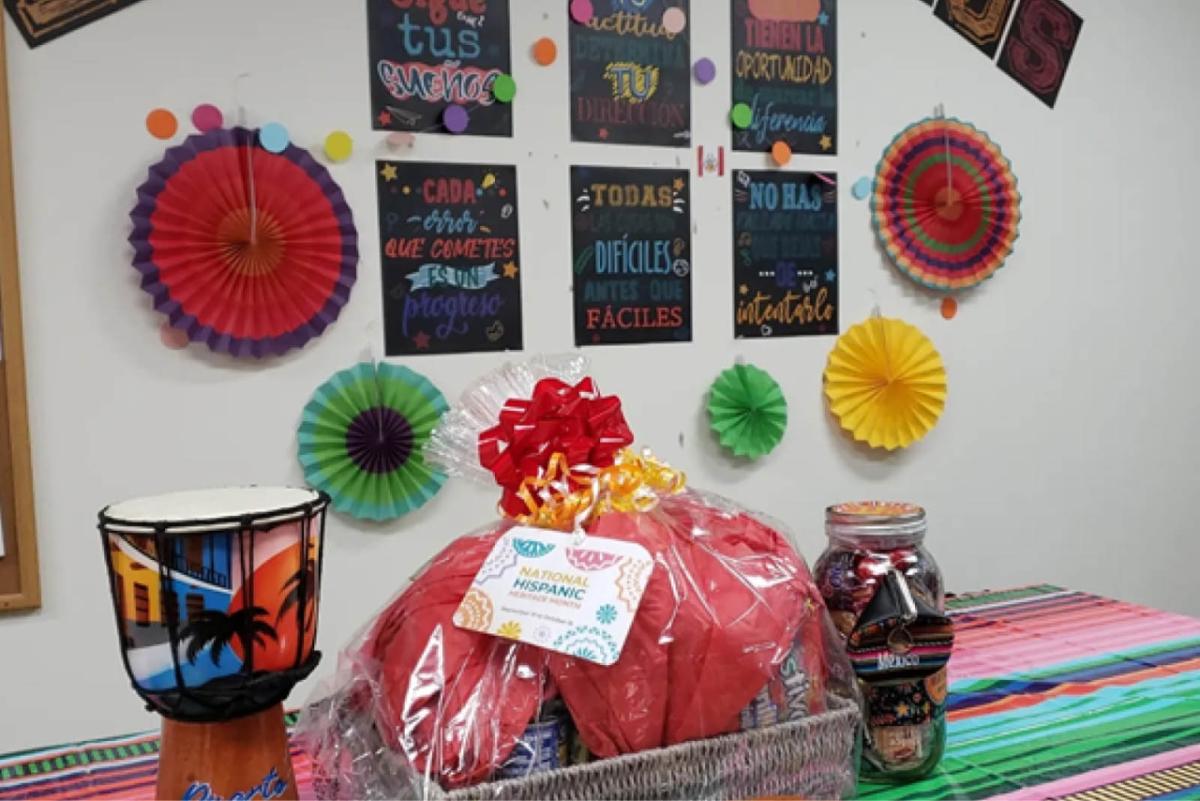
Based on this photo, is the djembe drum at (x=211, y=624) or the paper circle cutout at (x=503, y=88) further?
the paper circle cutout at (x=503, y=88)

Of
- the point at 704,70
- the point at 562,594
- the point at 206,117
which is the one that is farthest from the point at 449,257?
the point at 562,594

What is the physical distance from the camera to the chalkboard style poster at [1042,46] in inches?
89.5

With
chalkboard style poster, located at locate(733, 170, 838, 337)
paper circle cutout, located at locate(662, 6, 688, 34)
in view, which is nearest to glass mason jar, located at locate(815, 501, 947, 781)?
chalkboard style poster, located at locate(733, 170, 838, 337)

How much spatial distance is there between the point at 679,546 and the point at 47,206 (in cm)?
119

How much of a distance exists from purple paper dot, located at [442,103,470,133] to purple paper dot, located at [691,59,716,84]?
1.46 feet

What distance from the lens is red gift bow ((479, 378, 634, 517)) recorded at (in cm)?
86

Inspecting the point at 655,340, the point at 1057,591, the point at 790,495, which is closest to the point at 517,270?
the point at 655,340

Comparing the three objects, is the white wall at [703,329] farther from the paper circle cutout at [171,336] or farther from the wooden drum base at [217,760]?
the wooden drum base at [217,760]

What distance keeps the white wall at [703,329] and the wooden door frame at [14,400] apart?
25mm

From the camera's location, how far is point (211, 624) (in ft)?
2.38

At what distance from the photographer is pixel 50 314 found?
1574 mm

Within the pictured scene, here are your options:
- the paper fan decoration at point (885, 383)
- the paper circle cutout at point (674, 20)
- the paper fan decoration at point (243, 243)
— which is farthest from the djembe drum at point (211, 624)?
the paper fan decoration at point (885, 383)

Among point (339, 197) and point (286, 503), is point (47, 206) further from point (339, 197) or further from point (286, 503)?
point (286, 503)

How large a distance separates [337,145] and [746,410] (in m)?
0.86
